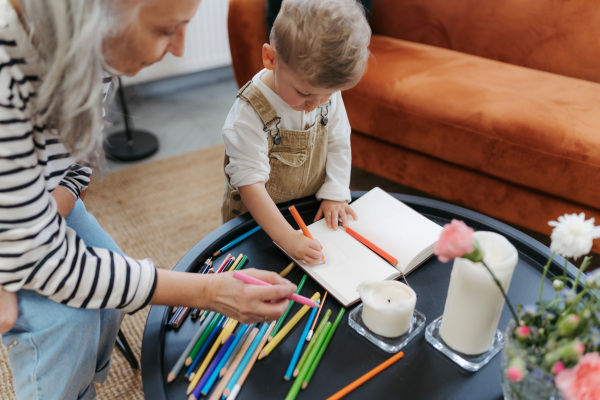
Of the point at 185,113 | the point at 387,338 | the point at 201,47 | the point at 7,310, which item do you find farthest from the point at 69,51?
the point at 201,47

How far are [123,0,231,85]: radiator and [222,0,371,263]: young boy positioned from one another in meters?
1.55

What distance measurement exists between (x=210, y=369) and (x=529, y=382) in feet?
1.27

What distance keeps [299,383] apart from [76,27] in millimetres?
502

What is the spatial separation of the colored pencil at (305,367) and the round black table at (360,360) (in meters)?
0.01

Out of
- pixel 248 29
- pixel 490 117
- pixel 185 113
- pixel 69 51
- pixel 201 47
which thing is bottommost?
pixel 185 113

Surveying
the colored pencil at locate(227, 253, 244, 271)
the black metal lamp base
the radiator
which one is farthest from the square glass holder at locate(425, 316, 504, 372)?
the radiator

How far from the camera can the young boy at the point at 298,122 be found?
816 millimetres

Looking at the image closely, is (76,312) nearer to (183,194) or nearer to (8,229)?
(8,229)

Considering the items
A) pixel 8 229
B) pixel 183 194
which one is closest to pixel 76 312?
pixel 8 229

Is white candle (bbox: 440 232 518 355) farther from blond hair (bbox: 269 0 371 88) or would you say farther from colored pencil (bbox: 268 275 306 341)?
blond hair (bbox: 269 0 371 88)

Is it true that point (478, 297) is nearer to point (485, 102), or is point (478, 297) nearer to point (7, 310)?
point (7, 310)

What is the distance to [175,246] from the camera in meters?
1.59

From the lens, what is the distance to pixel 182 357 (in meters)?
0.67

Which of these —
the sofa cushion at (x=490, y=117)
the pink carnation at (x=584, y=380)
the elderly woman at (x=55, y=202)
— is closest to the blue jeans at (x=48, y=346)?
the elderly woman at (x=55, y=202)
